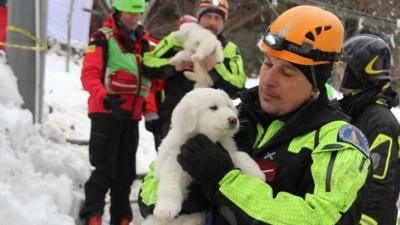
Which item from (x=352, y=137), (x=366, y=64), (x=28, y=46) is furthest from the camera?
(x=28, y=46)

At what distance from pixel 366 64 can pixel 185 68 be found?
2142mm

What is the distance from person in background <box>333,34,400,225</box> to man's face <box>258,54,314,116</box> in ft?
3.08

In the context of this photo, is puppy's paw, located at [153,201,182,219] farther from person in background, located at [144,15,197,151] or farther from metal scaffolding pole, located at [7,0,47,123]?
metal scaffolding pole, located at [7,0,47,123]

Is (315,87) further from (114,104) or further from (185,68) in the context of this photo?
(114,104)

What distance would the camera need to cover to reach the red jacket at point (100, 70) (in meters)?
5.19

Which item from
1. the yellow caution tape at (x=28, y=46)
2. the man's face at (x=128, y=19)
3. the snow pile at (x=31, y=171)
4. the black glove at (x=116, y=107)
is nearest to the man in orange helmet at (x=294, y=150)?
the snow pile at (x=31, y=171)

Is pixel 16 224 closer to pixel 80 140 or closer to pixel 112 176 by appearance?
pixel 112 176

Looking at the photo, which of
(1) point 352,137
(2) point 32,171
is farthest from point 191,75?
(1) point 352,137

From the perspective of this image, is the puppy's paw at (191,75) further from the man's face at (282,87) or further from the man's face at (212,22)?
the man's face at (282,87)

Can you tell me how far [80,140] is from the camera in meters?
8.11

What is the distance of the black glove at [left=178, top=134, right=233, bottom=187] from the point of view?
6.87 ft

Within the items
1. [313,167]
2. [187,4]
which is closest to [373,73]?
[313,167]

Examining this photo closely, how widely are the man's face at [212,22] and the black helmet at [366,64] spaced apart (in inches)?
82.9

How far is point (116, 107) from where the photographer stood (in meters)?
5.16
